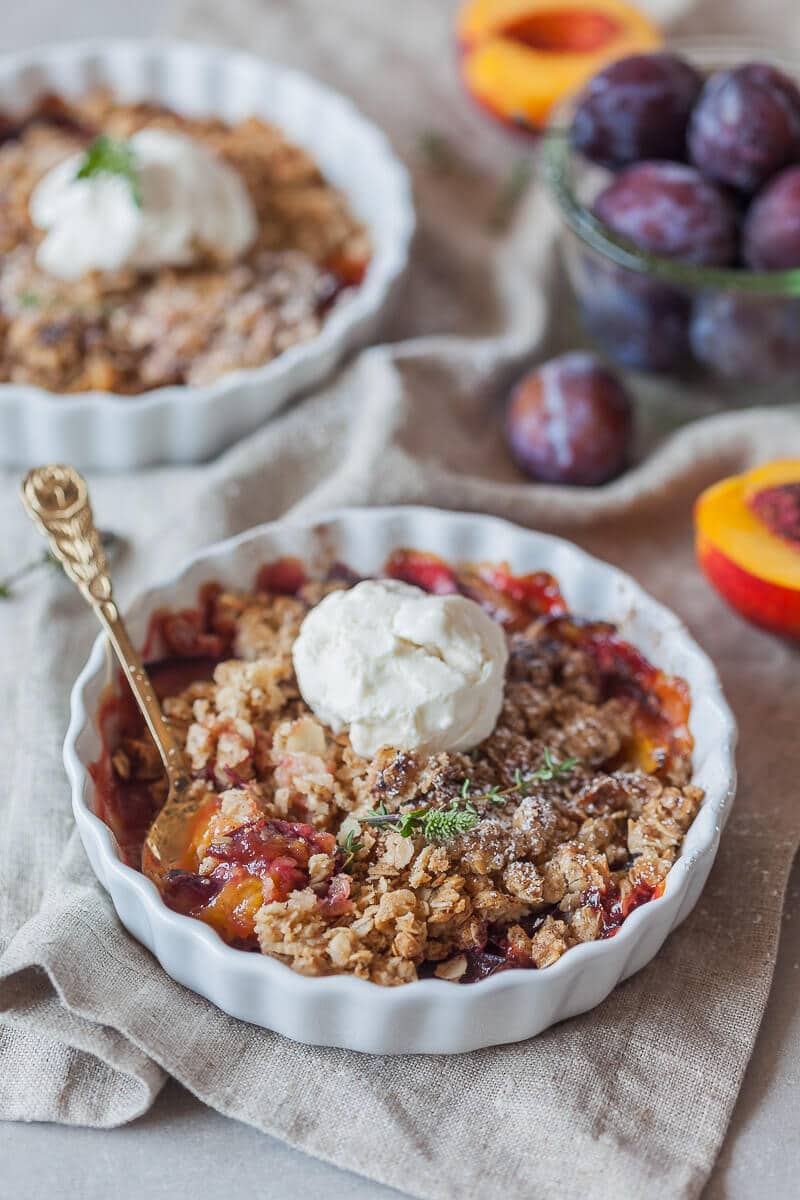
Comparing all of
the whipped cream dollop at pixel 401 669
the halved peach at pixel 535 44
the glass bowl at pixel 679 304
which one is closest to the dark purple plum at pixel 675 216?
the glass bowl at pixel 679 304

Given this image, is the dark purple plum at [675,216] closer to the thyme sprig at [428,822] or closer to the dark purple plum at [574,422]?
the dark purple plum at [574,422]

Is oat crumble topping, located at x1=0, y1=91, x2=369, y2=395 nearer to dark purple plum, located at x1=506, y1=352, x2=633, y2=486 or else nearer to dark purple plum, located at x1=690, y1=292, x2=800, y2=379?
dark purple plum, located at x1=506, y1=352, x2=633, y2=486

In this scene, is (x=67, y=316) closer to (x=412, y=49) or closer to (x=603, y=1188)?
(x=412, y=49)

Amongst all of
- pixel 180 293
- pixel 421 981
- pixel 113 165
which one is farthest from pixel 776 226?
pixel 421 981

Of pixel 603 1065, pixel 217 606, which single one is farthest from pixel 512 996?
pixel 217 606

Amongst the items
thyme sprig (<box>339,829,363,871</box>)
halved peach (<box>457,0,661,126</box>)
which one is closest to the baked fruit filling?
thyme sprig (<box>339,829,363,871</box>)

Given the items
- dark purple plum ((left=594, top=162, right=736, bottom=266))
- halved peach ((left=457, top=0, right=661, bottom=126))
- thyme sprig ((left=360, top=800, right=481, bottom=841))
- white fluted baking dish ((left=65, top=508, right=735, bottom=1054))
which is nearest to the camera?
white fluted baking dish ((left=65, top=508, right=735, bottom=1054))

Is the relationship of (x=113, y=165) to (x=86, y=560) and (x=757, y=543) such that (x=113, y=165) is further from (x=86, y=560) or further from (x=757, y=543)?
(x=757, y=543)
